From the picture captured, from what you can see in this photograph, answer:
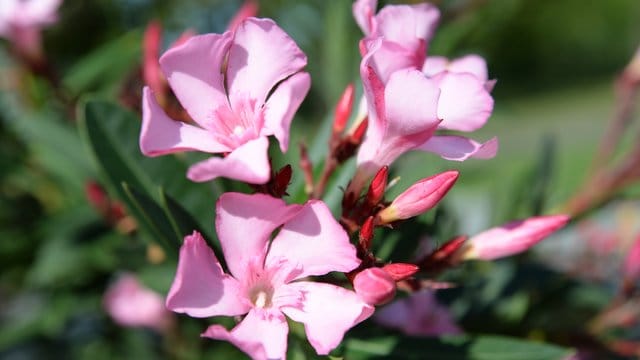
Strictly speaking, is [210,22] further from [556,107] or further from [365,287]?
[556,107]

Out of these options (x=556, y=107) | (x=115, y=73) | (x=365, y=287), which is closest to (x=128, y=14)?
(x=115, y=73)

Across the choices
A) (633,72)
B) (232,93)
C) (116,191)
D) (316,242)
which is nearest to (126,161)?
(116,191)

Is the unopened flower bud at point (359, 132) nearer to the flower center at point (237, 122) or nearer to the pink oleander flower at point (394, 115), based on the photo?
the pink oleander flower at point (394, 115)

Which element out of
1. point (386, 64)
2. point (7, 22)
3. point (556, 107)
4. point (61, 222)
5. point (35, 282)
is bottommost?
point (556, 107)

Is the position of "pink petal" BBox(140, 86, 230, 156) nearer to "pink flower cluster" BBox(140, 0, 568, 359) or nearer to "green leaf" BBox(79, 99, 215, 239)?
"pink flower cluster" BBox(140, 0, 568, 359)

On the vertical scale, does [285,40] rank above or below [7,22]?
above

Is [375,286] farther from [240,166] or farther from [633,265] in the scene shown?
[633,265]
